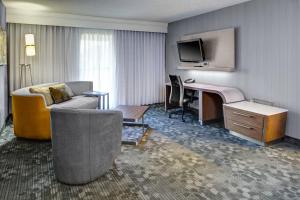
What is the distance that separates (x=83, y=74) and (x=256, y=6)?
4.30m

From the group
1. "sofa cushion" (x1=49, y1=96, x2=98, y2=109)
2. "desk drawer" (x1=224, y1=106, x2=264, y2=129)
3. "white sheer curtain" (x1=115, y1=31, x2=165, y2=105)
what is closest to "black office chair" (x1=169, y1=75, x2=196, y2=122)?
"desk drawer" (x1=224, y1=106, x2=264, y2=129)

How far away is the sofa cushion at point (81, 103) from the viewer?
4621mm

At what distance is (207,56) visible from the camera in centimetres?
562

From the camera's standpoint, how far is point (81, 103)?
4859 mm

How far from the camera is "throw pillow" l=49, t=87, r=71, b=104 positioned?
4828mm

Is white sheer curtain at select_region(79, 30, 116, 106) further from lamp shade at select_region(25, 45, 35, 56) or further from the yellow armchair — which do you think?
the yellow armchair

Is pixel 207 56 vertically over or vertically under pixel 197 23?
under

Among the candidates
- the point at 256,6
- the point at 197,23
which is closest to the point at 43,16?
the point at 197,23

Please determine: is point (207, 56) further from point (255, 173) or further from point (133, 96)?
point (255, 173)

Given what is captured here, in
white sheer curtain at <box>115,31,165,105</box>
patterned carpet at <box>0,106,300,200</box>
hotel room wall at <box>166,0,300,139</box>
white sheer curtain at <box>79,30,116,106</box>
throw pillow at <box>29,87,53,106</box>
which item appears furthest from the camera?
white sheer curtain at <box>115,31,165,105</box>

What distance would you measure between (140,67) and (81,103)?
8.90 ft

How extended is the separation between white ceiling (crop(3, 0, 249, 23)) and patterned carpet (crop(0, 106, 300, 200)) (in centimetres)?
256

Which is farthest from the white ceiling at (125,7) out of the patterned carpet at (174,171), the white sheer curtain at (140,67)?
the patterned carpet at (174,171)

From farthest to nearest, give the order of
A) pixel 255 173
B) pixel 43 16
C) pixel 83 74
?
pixel 83 74, pixel 43 16, pixel 255 173
